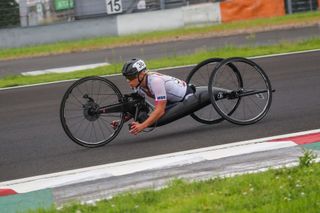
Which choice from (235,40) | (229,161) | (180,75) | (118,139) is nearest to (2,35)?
(235,40)

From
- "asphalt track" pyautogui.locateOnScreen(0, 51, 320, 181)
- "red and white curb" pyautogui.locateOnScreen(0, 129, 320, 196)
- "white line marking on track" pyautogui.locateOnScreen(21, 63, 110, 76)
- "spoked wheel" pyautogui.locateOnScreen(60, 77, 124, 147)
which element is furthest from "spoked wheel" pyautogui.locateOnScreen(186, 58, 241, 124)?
"white line marking on track" pyautogui.locateOnScreen(21, 63, 110, 76)

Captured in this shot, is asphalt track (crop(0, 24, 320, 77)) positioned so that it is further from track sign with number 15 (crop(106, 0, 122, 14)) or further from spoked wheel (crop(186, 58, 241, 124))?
spoked wheel (crop(186, 58, 241, 124))

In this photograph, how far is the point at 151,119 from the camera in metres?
8.73

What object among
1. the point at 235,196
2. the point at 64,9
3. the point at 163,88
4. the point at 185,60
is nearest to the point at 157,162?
the point at 163,88

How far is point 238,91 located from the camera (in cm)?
938

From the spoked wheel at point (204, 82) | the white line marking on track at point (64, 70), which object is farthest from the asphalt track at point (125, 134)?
the white line marking on track at point (64, 70)

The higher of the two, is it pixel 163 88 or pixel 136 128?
pixel 163 88

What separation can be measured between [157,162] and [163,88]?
1.29 m

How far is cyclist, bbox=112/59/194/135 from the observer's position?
873cm

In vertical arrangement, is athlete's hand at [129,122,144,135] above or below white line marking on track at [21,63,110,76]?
below

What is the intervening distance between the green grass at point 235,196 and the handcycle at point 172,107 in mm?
2573

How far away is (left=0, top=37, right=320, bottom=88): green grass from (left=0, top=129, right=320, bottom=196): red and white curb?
903cm

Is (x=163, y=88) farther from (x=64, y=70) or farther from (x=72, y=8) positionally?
(x=72, y=8)

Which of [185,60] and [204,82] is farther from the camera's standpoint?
[185,60]
